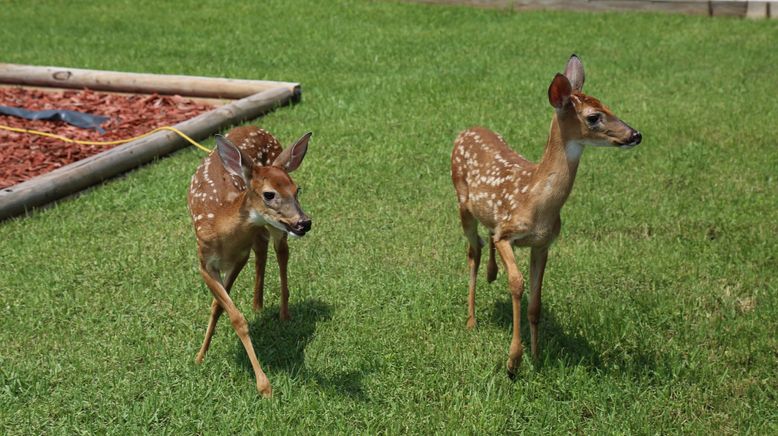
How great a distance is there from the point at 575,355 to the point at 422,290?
4.73 feet

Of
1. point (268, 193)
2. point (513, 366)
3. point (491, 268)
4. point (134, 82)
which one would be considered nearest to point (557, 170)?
point (513, 366)

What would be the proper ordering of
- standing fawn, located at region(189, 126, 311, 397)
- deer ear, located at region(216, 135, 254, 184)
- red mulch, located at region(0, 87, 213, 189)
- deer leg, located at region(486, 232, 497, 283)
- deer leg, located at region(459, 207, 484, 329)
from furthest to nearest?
red mulch, located at region(0, 87, 213, 189) → deer leg, located at region(486, 232, 497, 283) → deer leg, located at region(459, 207, 484, 329) → deer ear, located at region(216, 135, 254, 184) → standing fawn, located at region(189, 126, 311, 397)

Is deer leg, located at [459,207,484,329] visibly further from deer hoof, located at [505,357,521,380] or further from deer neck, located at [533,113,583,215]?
deer neck, located at [533,113,583,215]

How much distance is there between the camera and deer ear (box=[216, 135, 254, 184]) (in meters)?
5.96

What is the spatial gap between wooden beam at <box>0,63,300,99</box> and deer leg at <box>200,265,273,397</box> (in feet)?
22.5

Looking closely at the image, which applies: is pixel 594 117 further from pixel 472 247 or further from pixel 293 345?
pixel 293 345

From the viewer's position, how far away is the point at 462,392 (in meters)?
6.16

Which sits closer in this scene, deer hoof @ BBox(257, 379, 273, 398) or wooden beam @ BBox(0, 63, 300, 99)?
deer hoof @ BBox(257, 379, 273, 398)

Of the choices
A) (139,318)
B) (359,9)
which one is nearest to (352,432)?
(139,318)

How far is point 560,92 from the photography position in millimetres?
6020

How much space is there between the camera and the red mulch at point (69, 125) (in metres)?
10.8

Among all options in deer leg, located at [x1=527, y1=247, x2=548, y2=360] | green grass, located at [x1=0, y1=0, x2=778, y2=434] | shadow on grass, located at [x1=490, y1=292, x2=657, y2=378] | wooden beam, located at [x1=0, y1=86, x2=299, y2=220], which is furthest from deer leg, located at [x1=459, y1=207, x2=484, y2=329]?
wooden beam, located at [x1=0, y1=86, x2=299, y2=220]

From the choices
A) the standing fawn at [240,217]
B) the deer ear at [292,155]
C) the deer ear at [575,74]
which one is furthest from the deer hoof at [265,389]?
the deer ear at [575,74]

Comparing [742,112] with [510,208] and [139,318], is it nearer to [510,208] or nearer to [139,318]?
[510,208]
